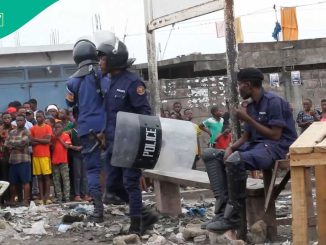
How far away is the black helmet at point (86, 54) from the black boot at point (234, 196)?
255 centimetres

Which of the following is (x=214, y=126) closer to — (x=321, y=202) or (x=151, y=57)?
(x=151, y=57)

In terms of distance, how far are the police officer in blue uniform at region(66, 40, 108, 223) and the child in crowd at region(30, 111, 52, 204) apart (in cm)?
362

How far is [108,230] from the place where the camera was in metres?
7.07

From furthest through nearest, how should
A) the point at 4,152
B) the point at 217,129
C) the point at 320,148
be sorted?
the point at 217,129, the point at 4,152, the point at 320,148

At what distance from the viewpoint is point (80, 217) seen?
762cm

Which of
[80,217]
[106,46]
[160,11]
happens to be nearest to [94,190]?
[80,217]

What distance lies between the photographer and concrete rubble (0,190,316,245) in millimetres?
6250

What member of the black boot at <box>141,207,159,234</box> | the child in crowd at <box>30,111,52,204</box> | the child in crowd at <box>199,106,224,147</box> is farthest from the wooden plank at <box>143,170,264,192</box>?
the child in crowd at <box>199,106,224,147</box>

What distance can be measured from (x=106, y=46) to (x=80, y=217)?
200cm

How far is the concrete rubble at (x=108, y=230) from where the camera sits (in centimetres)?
625

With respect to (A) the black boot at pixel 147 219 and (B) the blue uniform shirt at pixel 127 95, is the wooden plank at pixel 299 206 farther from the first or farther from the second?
(B) the blue uniform shirt at pixel 127 95

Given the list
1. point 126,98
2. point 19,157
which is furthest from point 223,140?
point 126,98

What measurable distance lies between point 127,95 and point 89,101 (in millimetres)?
1091

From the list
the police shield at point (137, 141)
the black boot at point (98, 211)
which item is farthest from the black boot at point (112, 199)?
the police shield at point (137, 141)
